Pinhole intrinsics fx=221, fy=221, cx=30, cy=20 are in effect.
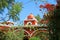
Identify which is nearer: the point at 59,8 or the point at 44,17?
the point at 59,8

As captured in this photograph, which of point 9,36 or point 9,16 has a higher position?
point 9,16

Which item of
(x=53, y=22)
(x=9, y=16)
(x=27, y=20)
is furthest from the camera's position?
(x=27, y=20)

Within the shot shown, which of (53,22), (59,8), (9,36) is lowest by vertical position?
(9,36)

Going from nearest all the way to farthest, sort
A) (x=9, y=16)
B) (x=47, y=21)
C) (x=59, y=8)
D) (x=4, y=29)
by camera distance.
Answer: (x=59, y=8), (x=47, y=21), (x=9, y=16), (x=4, y=29)

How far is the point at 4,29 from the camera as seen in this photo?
13773 mm

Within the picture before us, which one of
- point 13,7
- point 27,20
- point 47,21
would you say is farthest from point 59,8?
point 27,20

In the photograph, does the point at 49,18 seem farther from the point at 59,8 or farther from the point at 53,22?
the point at 59,8

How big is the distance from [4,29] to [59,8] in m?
7.25

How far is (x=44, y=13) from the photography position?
9336mm

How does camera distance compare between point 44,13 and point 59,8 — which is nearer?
point 59,8

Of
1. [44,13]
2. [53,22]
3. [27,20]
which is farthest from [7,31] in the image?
[27,20]

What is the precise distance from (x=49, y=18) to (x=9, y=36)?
582 centimetres

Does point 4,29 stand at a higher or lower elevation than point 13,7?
lower

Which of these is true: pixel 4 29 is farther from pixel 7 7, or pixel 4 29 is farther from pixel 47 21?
pixel 47 21
